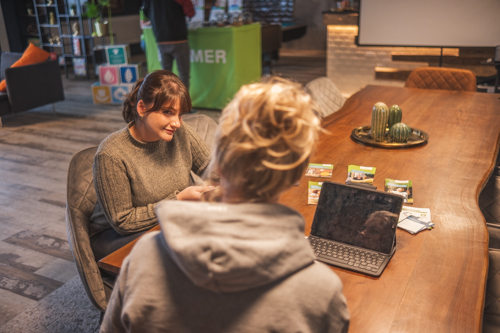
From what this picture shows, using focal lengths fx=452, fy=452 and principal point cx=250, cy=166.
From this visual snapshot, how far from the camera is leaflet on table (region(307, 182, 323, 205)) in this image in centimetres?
162

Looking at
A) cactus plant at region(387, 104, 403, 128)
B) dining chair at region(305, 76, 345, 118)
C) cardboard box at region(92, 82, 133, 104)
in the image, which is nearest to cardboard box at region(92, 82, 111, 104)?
cardboard box at region(92, 82, 133, 104)

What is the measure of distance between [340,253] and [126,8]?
419 inches

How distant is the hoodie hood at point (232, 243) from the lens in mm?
685

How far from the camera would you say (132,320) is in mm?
797

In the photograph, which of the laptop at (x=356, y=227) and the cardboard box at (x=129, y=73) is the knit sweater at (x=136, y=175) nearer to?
the laptop at (x=356, y=227)

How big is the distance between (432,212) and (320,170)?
499 mm

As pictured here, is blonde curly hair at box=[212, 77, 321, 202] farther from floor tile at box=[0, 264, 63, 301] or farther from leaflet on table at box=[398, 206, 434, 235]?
floor tile at box=[0, 264, 63, 301]

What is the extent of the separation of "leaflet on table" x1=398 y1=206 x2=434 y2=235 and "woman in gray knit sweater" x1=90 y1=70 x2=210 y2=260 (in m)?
0.67

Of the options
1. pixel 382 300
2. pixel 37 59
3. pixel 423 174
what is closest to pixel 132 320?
pixel 382 300

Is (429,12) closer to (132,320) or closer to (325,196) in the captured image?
(325,196)

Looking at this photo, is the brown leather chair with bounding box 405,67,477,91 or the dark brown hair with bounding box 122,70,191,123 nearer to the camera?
the dark brown hair with bounding box 122,70,191,123

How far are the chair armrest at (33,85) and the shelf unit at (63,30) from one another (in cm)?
243

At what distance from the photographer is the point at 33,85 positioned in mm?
5648

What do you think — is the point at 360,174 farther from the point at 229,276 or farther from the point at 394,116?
the point at 229,276
